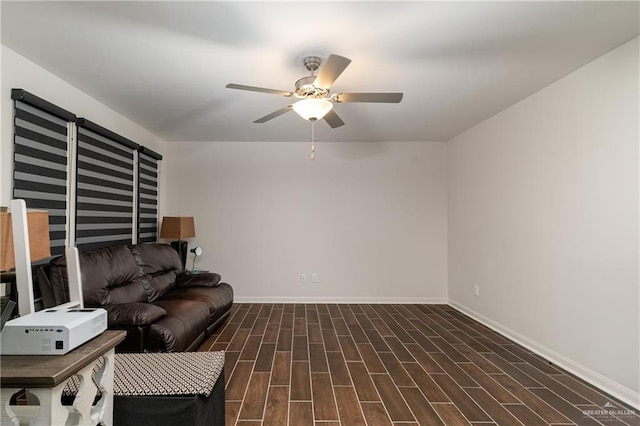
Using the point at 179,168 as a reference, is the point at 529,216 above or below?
below

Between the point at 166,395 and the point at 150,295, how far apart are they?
6.66 feet

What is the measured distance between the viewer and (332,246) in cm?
486

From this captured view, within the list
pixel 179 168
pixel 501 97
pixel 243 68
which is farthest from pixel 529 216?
pixel 179 168

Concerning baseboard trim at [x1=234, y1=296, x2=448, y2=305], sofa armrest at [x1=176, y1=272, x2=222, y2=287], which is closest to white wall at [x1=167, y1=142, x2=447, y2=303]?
Answer: baseboard trim at [x1=234, y1=296, x2=448, y2=305]

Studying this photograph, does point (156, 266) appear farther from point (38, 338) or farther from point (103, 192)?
point (38, 338)

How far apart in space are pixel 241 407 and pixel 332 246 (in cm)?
300

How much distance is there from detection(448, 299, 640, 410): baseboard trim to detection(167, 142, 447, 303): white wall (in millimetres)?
1460

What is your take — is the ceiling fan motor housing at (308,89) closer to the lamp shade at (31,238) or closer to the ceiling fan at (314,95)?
the ceiling fan at (314,95)

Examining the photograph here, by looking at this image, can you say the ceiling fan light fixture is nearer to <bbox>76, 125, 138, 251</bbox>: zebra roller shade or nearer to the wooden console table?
the wooden console table

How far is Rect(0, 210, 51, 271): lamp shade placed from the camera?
1.37 m

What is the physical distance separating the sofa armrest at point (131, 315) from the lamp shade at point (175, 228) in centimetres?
184

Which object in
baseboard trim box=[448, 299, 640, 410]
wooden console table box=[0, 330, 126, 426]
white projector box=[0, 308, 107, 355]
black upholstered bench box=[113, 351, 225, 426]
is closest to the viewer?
wooden console table box=[0, 330, 126, 426]

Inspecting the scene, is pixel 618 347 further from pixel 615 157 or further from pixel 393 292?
pixel 393 292

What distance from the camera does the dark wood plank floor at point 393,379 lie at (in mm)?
1980
